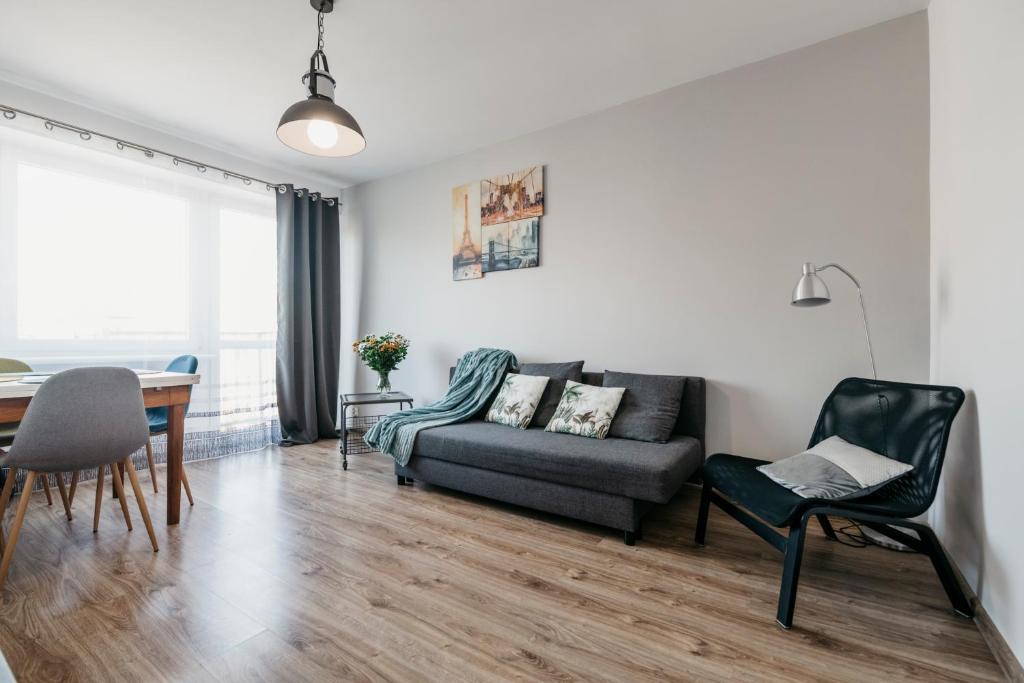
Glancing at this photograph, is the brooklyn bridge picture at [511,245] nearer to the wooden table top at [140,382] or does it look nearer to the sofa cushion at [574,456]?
the sofa cushion at [574,456]

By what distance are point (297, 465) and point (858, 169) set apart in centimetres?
413

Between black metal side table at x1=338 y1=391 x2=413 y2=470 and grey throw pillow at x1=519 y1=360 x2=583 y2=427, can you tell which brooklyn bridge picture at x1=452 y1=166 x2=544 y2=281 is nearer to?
grey throw pillow at x1=519 y1=360 x2=583 y2=427

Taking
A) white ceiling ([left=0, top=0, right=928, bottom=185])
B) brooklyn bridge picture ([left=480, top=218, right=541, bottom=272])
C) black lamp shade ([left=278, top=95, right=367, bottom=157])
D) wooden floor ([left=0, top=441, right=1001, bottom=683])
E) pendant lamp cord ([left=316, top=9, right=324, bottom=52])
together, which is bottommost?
wooden floor ([left=0, top=441, right=1001, bottom=683])

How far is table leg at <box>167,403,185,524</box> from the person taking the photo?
7.58ft

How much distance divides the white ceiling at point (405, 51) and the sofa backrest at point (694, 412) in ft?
6.38

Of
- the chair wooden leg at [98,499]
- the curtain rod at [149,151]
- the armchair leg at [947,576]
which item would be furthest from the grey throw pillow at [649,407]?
the curtain rod at [149,151]

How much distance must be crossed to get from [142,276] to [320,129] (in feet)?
8.20

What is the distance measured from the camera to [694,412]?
108 inches

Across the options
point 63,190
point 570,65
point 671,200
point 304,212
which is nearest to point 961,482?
point 671,200

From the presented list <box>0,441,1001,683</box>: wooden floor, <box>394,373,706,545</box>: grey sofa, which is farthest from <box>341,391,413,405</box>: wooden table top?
<box>0,441,1001,683</box>: wooden floor

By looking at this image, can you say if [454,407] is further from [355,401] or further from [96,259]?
[96,259]

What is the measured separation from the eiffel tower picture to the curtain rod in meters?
1.47

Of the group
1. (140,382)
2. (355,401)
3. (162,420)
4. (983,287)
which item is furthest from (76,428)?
(983,287)

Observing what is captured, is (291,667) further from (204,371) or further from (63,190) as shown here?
(63,190)
